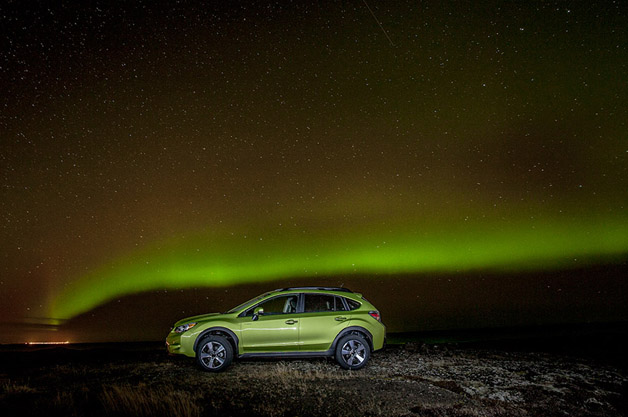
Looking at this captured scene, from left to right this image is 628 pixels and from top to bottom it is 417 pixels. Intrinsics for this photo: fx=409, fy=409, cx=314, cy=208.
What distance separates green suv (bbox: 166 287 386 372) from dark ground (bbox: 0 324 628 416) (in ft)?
1.17

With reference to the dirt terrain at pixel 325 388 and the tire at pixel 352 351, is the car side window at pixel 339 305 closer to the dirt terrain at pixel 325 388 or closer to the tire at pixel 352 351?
the tire at pixel 352 351

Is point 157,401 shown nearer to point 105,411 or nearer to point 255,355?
point 105,411

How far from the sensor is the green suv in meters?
8.24

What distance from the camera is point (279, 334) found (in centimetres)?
838

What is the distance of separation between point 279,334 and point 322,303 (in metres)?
1.13

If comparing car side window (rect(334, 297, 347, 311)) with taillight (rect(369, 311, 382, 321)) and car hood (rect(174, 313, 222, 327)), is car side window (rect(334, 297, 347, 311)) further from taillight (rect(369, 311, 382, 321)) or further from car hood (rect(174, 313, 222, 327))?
car hood (rect(174, 313, 222, 327))

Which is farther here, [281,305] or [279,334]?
[281,305]

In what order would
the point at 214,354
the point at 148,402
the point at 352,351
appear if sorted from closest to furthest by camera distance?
the point at 148,402 < the point at 214,354 < the point at 352,351

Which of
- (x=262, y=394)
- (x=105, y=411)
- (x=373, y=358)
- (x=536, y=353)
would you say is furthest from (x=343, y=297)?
(x=536, y=353)

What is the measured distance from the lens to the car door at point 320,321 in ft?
27.6

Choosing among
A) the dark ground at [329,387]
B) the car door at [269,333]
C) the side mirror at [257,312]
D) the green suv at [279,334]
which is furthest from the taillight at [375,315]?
the side mirror at [257,312]

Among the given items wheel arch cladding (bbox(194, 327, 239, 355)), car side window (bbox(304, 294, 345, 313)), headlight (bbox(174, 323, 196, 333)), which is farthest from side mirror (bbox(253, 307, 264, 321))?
headlight (bbox(174, 323, 196, 333))

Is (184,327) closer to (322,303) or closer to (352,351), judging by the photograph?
(322,303)

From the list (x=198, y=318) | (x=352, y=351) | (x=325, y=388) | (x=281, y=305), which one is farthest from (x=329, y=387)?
(x=198, y=318)
